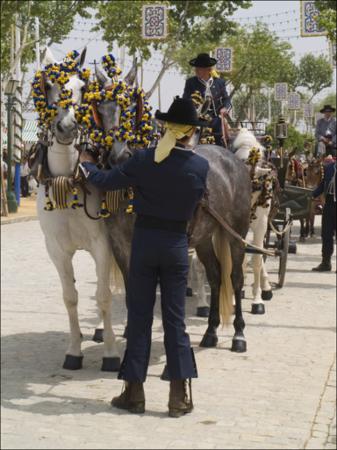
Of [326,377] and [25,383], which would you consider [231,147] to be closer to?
[326,377]

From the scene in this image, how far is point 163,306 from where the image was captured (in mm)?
5266

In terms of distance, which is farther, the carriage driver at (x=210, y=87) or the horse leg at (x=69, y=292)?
the horse leg at (x=69, y=292)

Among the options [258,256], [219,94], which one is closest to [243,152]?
[219,94]

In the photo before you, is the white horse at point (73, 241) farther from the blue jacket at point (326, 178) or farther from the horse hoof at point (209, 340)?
the blue jacket at point (326, 178)

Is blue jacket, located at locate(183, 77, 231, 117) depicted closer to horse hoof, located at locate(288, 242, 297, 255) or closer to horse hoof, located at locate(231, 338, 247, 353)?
horse hoof, located at locate(231, 338, 247, 353)

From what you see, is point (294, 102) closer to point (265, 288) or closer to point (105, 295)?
point (265, 288)

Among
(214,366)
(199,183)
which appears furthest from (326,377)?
(199,183)

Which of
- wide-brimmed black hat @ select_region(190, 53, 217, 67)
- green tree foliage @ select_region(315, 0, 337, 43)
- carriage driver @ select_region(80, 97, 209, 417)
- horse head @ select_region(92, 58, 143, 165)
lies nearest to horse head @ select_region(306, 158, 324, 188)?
green tree foliage @ select_region(315, 0, 337, 43)

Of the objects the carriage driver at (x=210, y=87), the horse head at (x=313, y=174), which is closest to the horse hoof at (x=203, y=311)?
the carriage driver at (x=210, y=87)

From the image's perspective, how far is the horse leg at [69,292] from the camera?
659cm

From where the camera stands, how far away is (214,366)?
277 inches

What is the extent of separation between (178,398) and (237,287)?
2.26 m

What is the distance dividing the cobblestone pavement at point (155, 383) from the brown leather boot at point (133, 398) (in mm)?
52

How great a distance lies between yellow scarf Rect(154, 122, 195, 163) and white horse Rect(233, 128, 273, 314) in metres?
2.98
